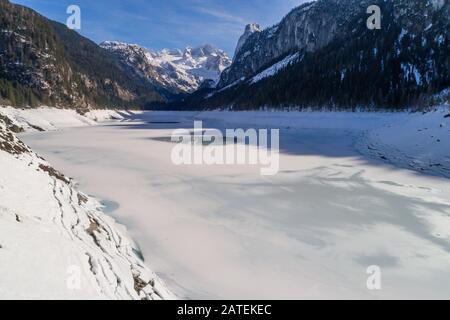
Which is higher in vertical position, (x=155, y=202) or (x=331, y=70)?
(x=331, y=70)

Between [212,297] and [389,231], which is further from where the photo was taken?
[389,231]

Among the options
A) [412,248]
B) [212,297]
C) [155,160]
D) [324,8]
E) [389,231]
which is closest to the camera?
[212,297]

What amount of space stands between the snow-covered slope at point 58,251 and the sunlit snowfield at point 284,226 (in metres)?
1.05

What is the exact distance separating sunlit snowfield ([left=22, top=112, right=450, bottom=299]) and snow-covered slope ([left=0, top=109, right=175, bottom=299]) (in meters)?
1.05

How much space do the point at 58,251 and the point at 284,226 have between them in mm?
7266

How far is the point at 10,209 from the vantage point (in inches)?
322

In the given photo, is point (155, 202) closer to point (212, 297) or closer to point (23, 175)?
point (23, 175)

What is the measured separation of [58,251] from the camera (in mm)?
6883

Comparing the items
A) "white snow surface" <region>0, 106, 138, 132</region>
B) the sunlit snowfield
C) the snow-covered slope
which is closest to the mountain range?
"white snow surface" <region>0, 106, 138, 132</region>

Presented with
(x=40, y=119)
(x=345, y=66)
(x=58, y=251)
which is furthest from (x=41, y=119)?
(x=345, y=66)

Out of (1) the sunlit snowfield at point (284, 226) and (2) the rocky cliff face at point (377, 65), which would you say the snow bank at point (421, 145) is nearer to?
(1) the sunlit snowfield at point (284, 226)
